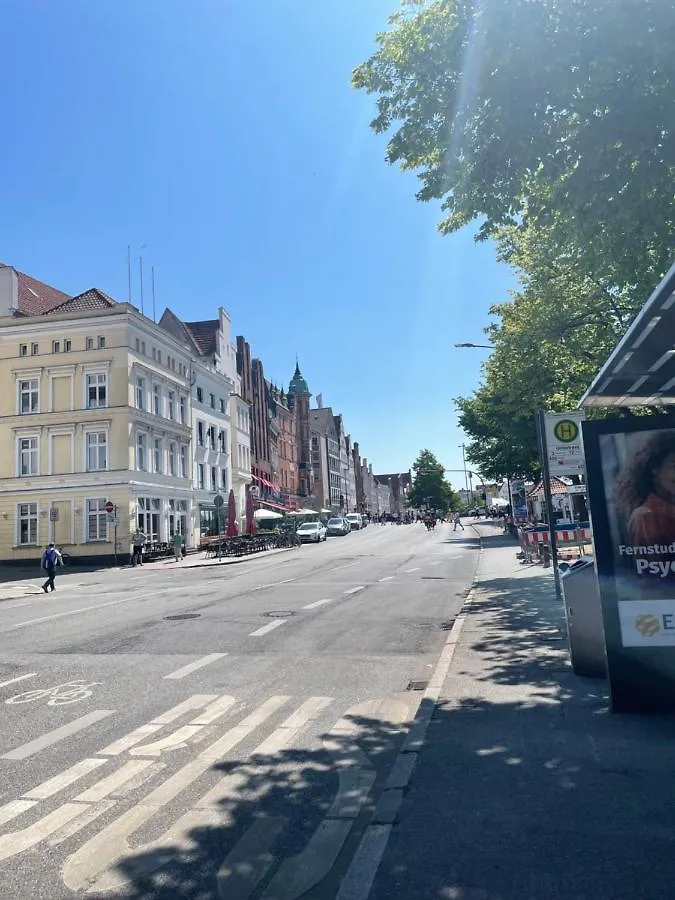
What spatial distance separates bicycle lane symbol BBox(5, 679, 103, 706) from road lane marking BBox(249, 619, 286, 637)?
354cm

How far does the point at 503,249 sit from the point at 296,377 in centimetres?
9222

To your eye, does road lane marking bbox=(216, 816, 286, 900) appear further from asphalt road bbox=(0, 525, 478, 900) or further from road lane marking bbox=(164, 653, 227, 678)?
road lane marking bbox=(164, 653, 227, 678)

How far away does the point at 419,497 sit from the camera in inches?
5197

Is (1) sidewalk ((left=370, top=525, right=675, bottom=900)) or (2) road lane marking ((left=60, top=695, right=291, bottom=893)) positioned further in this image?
(2) road lane marking ((left=60, top=695, right=291, bottom=893))

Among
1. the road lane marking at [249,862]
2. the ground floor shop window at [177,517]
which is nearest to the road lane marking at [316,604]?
the road lane marking at [249,862]

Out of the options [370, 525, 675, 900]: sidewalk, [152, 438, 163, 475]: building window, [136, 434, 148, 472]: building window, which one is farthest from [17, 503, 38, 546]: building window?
[370, 525, 675, 900]: sidewalk

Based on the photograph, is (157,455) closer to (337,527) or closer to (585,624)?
(337,527)

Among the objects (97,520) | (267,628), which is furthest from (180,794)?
(97,520)

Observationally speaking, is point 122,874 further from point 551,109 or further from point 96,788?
point 551,109

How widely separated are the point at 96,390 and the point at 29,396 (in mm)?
4021

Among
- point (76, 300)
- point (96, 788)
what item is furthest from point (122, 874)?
point (76, 300)

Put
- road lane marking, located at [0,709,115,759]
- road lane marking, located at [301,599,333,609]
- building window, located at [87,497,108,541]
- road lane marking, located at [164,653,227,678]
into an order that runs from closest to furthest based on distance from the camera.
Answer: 1. road lane marking, located at [0,709,115,759]
2. road lane marking, located at [164,653,227,678]
3. road lane marking, located at [301,599,333,609]
4. building window, located at [87,497,108,541]

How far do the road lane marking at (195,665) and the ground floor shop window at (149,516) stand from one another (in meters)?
30.9

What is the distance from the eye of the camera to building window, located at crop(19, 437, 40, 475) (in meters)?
39.8
